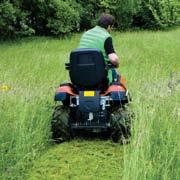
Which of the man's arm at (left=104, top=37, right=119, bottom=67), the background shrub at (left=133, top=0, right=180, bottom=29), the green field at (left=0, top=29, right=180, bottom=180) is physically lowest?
the green field at (left=0, top=29, right=180, bottom=180)

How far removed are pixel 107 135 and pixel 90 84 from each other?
758 millimetres

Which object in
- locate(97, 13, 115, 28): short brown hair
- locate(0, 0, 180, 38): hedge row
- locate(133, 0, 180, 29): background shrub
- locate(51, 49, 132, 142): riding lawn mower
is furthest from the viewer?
locate(133, 0, 180, 29): background shrub

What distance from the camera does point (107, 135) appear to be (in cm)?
732

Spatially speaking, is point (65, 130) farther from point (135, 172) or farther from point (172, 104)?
point (135, 172)

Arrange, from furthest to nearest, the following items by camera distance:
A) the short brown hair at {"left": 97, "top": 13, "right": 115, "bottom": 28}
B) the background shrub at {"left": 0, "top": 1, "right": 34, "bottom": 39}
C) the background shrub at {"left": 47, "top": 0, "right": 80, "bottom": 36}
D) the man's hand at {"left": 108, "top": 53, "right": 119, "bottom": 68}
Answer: the background shrub at {"left": 47, "top": 0, "right": 80, "bottom": 36} < the background shrub at {"left": 0, "top": 1, "right": 34, "bottom": 39} < the short brown hair at {"left": 97, "top": 13, "right": 115, "bottom": 28} < the man's hand at {"left": 108, "top": 53, "right": 119, "bottom": 68}

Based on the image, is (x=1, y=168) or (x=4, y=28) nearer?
(x=1, y=168)

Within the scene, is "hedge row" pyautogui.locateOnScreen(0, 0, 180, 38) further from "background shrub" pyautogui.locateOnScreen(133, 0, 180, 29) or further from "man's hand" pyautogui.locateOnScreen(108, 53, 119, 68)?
"man's hand" pyautogui.locateOnScreen(108, 53, 119, 68)

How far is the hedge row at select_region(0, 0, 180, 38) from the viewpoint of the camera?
23.0 m

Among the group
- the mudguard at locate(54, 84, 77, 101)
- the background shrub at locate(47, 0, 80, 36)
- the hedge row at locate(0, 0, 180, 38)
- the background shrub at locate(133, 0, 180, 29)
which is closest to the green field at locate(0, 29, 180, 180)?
the mudguard at locate(54, 84, 77, 101)

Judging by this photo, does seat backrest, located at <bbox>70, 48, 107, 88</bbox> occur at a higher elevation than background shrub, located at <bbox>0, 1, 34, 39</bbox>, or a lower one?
lower

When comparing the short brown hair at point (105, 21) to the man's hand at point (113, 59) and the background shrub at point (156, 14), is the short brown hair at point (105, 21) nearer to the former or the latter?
the man's hand at point (113, 59)

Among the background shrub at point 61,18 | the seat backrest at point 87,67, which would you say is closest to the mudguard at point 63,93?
the seat backrest at point 87,67

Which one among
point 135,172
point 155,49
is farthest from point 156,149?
point 155,49

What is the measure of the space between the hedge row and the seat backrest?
14647 mm
